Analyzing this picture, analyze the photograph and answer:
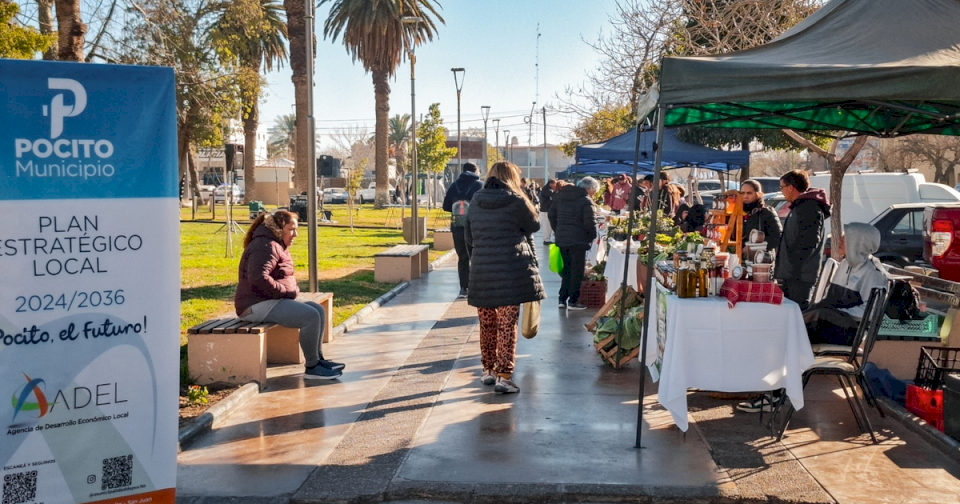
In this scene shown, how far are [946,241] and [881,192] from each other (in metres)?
10.2

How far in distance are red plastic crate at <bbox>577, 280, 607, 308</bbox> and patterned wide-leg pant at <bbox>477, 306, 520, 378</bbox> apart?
485cm

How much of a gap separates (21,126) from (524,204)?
426 cm

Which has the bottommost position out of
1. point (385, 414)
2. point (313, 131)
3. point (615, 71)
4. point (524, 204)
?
point (385, 414)

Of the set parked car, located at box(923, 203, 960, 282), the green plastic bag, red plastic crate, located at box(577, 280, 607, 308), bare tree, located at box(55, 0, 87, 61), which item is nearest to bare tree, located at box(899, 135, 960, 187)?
red plastic crate, located at box(577, 280, 607, 308)

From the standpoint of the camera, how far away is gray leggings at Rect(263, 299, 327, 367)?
7.50m

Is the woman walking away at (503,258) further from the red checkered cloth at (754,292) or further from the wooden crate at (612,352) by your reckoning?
the red checkered cloth at (754,292)

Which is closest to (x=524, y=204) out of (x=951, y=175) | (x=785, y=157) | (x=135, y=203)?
(x=135, y=203)

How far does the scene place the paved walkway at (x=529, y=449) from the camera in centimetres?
488

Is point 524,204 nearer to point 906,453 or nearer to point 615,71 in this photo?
point 906,453

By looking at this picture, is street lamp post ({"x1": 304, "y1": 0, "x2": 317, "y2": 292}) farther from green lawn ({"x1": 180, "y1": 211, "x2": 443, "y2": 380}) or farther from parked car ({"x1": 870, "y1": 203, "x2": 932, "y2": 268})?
parked car ({"x1": 870, "y1": 203, "x2": 932, "y2": 268})

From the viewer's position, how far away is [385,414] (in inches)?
257

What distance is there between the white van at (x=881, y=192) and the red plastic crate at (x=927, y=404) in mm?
11519

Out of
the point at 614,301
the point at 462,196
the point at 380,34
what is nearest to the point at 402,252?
the point at 462,196

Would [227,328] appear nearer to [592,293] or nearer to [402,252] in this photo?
[592,293]
